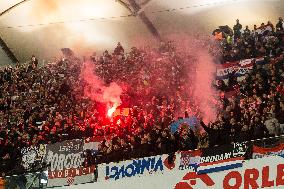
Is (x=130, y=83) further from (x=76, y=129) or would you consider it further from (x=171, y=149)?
(x=171, y=149)

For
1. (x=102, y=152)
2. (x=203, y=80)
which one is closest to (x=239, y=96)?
(x=203, y=80)

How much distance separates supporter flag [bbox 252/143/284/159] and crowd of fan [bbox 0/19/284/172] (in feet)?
2.23

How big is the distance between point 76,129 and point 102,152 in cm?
210

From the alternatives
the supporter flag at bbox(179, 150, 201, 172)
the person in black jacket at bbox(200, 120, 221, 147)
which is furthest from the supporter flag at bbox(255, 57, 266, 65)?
the supporter flag at bbox(179, 150, 201, 172)

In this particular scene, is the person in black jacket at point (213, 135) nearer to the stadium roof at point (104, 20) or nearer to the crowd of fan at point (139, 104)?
the crowd of fan at point (139, 104)

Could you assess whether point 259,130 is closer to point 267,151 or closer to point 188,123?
point 267,151

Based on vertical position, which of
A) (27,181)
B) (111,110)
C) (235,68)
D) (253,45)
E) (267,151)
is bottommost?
(27,181)

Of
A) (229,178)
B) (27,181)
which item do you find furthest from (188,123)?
(27,181)

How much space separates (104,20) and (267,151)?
11.7 metres

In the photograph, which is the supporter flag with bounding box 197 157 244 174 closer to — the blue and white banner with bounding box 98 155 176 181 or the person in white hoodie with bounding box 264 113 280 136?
the blue and white banner with bounding box 98 155 176 181

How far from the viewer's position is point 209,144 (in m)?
11.8

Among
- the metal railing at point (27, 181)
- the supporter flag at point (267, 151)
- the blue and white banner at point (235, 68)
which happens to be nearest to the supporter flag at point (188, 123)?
the blue and white banner at point (235, 68)

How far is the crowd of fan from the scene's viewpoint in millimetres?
12055

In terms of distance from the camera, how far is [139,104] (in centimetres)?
1570
